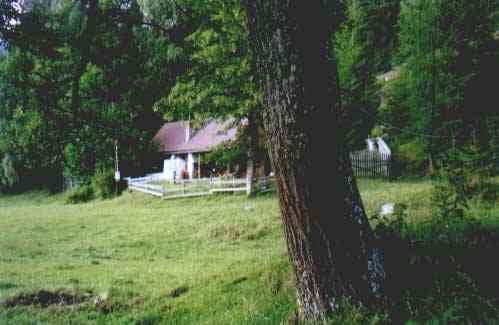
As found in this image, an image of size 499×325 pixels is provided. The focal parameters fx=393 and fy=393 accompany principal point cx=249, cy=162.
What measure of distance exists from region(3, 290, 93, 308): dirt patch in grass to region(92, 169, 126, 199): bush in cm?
2918

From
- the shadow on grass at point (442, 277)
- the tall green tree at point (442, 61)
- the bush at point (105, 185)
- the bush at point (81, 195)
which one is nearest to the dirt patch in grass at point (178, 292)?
the shadow on grass at point (442, 277)

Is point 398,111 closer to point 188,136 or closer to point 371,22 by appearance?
point 371,22

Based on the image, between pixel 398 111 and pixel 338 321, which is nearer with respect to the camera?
pixel 338 321

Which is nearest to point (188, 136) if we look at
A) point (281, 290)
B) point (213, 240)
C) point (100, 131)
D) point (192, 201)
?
point (192, 201)

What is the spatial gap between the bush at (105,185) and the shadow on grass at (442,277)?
32904mm

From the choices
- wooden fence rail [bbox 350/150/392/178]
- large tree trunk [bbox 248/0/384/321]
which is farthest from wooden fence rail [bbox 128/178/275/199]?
large tree trunk [bbox 248/0/384/321]

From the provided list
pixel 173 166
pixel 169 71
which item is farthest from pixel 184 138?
pixel 169 71

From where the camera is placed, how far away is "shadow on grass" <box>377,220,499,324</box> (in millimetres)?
2912

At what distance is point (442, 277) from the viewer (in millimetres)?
3379

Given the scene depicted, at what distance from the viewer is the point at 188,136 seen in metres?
39.8

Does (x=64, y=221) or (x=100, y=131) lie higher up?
(x=100, y=131)

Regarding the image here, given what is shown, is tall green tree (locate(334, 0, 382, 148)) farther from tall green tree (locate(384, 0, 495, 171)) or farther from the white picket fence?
the white picket fence

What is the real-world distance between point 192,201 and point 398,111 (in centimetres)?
1411

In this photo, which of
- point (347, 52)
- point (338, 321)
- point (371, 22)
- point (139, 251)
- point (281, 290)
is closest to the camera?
point (338, 321)
